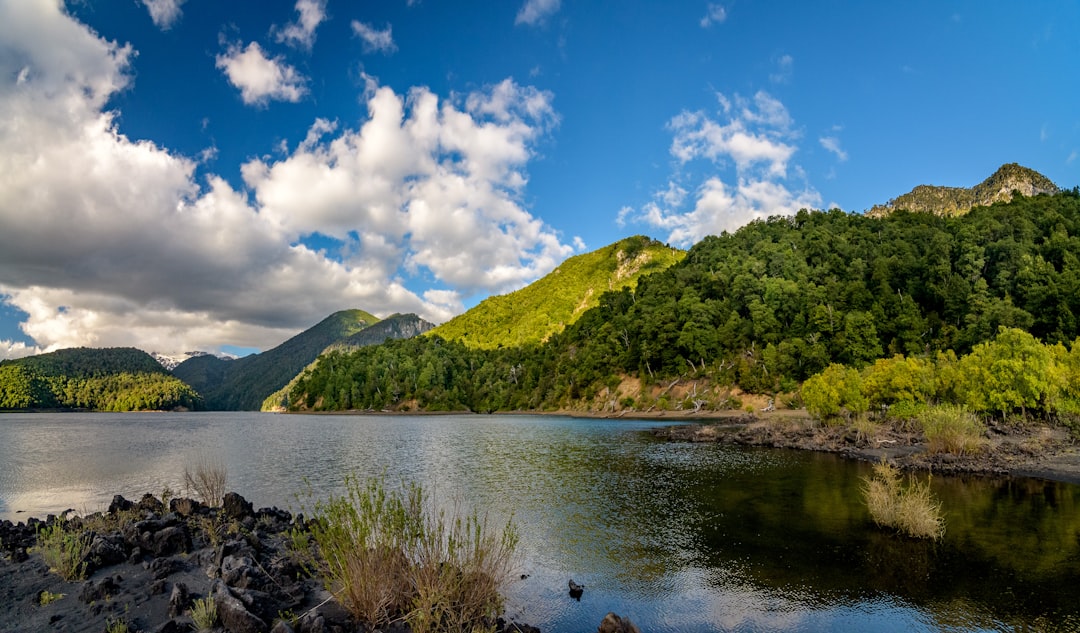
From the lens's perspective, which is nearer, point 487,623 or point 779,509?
point 487,623

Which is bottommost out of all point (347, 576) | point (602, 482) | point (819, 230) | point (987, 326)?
point (602, 482)

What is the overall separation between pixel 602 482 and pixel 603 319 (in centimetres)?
16421

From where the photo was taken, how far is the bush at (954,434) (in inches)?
1449

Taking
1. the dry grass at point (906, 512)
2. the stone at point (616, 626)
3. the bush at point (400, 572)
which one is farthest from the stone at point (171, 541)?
the dry grass at point (906, 512)

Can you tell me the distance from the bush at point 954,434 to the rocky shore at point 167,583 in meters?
39.7

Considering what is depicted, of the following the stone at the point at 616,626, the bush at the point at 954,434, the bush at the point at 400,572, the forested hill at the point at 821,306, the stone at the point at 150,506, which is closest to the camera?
the bush at the point at 400,572

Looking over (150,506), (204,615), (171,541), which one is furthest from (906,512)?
(150,506)

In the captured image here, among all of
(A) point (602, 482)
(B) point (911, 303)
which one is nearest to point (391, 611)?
(A) point (602, 482)

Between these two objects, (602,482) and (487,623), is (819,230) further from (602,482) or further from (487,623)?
(487,623)

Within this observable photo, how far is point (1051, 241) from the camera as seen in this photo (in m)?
122

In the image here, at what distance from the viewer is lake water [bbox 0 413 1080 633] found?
537 inches

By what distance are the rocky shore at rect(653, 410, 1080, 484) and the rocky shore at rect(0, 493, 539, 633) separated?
3667 cm

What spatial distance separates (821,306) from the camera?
435 feet

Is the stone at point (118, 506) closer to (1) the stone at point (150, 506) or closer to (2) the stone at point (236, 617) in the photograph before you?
(1) the stone at point (150, 506)
